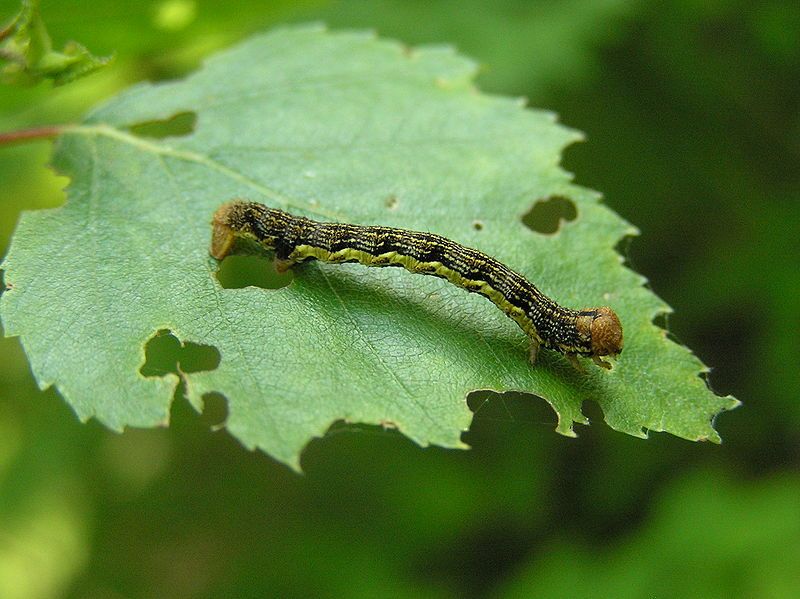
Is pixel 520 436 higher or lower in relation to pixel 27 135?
lower

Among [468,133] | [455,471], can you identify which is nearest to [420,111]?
[468,133]

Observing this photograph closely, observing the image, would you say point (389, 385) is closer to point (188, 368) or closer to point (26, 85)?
point (26, 85)

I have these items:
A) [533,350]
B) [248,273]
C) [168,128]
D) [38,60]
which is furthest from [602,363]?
[168,128]

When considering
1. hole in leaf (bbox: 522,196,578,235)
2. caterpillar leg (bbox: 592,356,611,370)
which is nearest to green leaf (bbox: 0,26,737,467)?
caterpillar leg (bbox: 592,356,611,370)

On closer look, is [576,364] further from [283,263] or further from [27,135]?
[27,135]

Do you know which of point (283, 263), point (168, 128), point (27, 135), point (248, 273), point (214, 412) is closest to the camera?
point (283, 263)

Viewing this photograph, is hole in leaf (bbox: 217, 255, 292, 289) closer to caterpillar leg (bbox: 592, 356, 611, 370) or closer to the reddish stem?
the reddish stem
